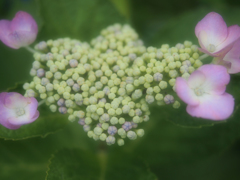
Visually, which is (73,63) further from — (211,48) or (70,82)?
(211,48)

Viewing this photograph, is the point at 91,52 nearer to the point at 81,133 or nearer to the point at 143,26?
the point at 81,133

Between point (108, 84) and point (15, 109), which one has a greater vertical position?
point (108, 84)

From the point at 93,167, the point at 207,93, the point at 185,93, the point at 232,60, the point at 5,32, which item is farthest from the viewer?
the point at 93,167

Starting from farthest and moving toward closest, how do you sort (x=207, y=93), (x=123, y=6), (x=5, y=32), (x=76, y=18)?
1. (x=123, y=6)
2. (x=76, y=18)
3. (x=5, y=32)
4. (x=207, y=93)

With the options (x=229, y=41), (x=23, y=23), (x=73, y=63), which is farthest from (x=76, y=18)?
(x=229, y=41)

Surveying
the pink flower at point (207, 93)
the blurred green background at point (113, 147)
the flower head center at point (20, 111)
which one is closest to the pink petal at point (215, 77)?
the pink flower at point (207, 93)

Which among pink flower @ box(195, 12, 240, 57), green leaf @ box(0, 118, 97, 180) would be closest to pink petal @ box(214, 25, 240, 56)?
pink flower @ box(195, 12, 240, 57)

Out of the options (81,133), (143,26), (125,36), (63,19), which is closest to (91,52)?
(125,36)
